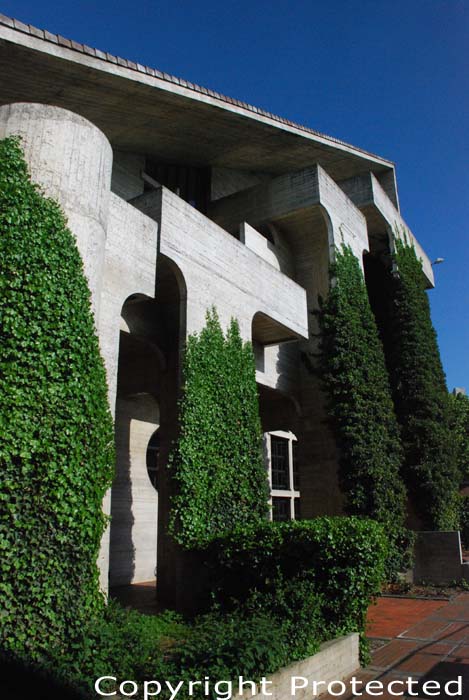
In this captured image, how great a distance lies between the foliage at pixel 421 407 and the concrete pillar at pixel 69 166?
11.4m

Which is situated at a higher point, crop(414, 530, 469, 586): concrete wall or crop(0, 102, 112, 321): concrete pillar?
crop(0, 102, 112, 321): concrete pillar

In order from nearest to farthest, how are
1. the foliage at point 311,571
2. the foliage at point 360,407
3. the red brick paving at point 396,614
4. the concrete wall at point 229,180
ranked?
the foliage at point 311,571 < the red brick paving at point 396,614 < the foliage at point 360,407 < the concrete wall at point 229,180

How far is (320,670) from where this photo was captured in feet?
20.2

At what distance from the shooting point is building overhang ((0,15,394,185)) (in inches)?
450

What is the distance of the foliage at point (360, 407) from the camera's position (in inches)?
552

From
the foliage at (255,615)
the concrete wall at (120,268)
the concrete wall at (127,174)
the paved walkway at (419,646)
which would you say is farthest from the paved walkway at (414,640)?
the concrete wall at (127,174)

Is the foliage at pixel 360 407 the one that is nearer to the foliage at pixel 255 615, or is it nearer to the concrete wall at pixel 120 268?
the foliage at pixel 255 615

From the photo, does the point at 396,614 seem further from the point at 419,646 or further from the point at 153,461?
the point at 153,461

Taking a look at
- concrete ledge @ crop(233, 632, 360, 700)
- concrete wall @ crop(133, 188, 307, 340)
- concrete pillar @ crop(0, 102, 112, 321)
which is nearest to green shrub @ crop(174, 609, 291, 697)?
concrete ledge @ crop(233, 632, 360, 700)

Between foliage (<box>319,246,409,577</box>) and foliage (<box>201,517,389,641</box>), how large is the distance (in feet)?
18.9

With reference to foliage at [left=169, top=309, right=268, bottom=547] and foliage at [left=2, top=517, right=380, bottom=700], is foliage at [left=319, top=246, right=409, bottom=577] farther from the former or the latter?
foliage at [left=2, top=517, right=380, bottom=700]

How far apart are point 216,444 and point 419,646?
4.80 meters

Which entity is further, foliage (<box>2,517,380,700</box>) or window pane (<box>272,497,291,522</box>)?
window pane (<box>272,497,291,522</box>)

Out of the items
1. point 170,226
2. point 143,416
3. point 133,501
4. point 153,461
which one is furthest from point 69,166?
point 153,461
